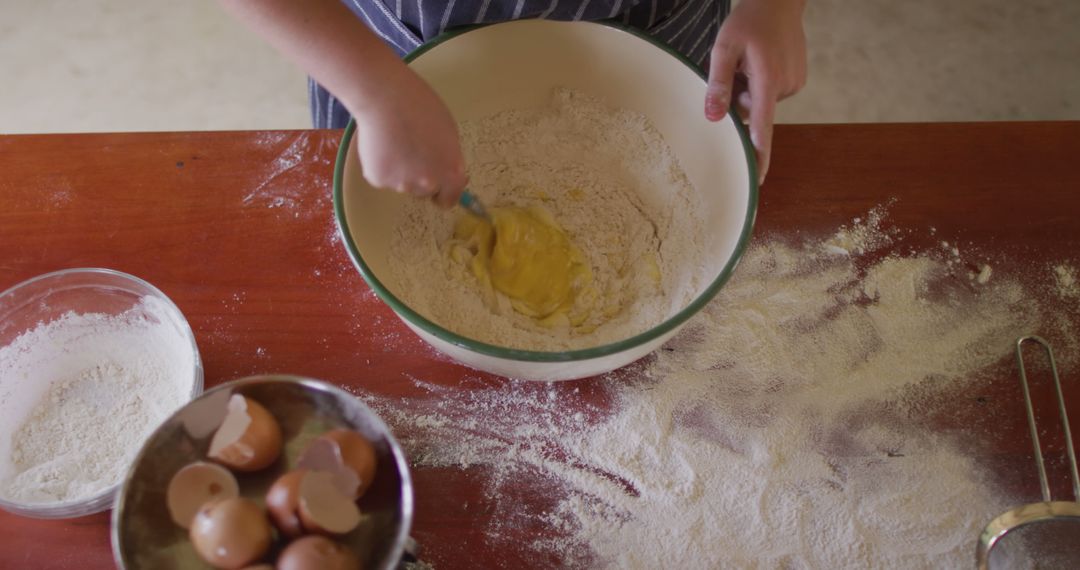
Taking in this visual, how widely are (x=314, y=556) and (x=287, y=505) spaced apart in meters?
0.05

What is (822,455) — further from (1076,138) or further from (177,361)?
(177,361)

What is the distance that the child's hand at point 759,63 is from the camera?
820 mm

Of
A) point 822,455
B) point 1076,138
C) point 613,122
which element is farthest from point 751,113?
point 1076,138

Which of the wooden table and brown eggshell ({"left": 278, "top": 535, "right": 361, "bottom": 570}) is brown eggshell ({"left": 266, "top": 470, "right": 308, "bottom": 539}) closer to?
brown eggshell ({"left": 278, "top": 535, "right": 361, "bottom": 570})

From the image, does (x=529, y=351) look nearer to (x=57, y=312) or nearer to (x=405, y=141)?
(x=405, y=141)

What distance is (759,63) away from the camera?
0.83 meters

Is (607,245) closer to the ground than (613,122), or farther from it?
closer to the ground

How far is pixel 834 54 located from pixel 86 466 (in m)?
1.93

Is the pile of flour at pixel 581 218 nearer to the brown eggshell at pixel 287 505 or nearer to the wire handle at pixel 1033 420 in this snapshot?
the brown eggshell at pixel 287 505

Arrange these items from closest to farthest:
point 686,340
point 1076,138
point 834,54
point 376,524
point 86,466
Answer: point 376,524 → point 86,466 → point 686,340 → point 1076,138 → point 834,54

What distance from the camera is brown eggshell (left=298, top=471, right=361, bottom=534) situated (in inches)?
24.8

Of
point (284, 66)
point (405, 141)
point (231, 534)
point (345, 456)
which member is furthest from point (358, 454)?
point (284, 66)

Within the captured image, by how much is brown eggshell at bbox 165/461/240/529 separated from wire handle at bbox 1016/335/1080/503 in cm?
78

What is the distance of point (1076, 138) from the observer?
3.30 feet
